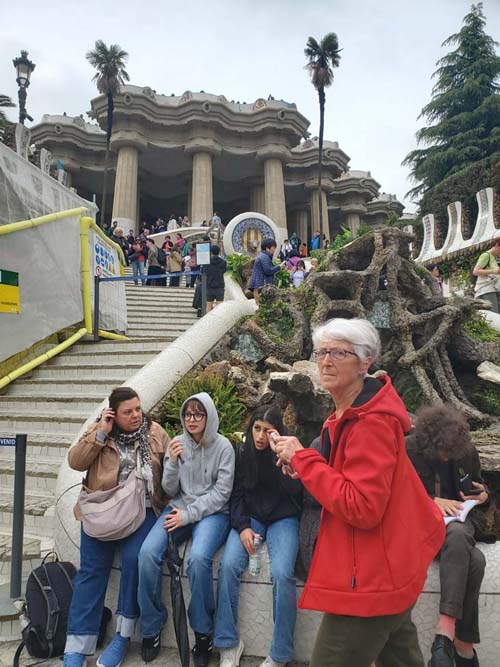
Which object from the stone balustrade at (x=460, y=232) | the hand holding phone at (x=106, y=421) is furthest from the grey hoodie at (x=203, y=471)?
the stone balustrade at (x=460, y=232)

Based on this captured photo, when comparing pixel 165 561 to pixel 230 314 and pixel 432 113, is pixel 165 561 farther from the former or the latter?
pixel 432 113

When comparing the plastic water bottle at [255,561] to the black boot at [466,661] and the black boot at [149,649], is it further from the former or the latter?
the black boot at [466,661]

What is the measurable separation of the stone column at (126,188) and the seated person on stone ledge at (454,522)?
27.2 m

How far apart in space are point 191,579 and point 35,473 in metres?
2.52

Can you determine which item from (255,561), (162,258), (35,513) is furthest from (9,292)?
(162,258)

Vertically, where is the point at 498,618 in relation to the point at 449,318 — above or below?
below

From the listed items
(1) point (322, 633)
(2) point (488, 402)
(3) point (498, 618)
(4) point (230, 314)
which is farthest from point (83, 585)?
(2) point (488, 402)

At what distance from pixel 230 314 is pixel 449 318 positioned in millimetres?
2965

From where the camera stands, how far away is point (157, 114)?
2955cm

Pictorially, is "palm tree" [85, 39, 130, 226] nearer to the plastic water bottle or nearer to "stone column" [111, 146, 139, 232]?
"stone column" [111, 146, 139, 232]

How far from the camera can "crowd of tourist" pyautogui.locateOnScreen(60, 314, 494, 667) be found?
1.66 meters

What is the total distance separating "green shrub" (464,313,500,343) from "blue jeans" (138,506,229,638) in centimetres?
558

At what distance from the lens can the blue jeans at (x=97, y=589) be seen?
8.80 feet

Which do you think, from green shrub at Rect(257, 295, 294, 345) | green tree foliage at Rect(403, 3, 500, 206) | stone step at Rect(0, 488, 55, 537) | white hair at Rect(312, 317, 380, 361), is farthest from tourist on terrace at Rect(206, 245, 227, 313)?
green tree foliage at Rect(403, 3, 500, 206)
